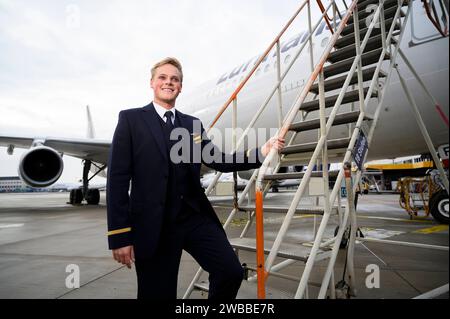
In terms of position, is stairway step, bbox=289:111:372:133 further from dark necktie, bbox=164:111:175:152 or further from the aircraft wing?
the aircraft wing

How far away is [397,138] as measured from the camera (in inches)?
195

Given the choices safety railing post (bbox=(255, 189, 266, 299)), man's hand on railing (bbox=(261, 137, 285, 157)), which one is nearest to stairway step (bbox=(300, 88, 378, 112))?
man's hand on railing (bbox=(261, 137, 285, 157))

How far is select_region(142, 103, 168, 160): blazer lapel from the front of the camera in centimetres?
171

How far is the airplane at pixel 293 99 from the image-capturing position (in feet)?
8.73

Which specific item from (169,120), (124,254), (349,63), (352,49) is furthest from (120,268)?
(352,49)

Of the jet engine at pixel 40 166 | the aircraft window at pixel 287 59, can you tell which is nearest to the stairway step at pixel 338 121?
the aircraft window at pixel 287 59

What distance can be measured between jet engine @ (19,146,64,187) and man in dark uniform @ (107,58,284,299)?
911 centimetres

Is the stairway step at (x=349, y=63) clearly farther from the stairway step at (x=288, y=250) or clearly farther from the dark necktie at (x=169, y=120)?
the dark necktie at (x=169, y=120)

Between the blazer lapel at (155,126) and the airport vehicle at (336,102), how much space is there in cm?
61

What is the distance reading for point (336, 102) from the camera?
2312mm

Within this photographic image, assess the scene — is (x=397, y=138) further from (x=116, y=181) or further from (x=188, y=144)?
(x=116, y=181)

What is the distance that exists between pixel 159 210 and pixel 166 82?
81 cm

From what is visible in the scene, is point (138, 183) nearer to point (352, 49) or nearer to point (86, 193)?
point (352, 49)
